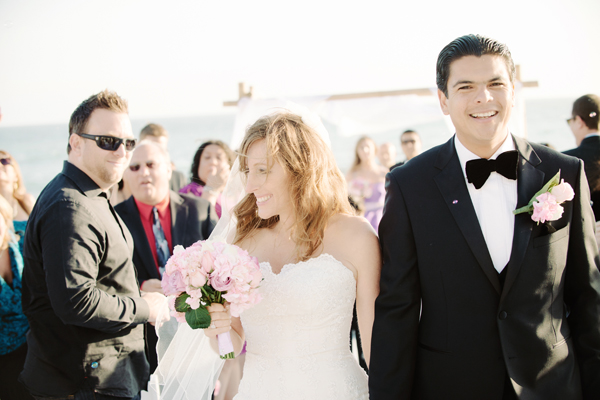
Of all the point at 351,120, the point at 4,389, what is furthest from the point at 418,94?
the point at 4,389

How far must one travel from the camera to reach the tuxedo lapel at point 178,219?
4.41 m

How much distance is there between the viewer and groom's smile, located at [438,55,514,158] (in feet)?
6.81

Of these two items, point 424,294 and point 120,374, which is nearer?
point 424,294

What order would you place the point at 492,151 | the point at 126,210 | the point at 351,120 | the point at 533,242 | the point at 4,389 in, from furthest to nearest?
the point at 351,120 < the point at 126,210 < the point at 4,389 < the point at 492,151 < the point at 533,242

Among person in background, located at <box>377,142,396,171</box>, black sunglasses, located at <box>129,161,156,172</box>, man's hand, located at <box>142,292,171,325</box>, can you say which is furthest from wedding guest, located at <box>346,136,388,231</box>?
man's hand, located at <box>142,292,171,325</box>

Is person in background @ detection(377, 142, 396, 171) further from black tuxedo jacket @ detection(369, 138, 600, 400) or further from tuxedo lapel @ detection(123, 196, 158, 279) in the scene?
black tuxedo jacket @ detection(369, 138, 600, 400)

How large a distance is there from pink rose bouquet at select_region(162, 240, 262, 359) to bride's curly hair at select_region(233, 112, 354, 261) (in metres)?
0.51

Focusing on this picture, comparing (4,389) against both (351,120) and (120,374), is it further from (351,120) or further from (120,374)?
(351,120)

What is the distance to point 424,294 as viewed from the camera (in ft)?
6.95

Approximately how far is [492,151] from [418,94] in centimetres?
539

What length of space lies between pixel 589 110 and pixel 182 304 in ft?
16.0

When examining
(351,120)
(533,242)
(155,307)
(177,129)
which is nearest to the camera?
(533,242)

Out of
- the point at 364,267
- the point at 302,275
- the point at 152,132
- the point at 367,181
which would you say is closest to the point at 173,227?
the point at 302,275

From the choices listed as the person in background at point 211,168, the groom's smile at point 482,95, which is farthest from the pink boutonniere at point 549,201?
the person in background at point 211,168
